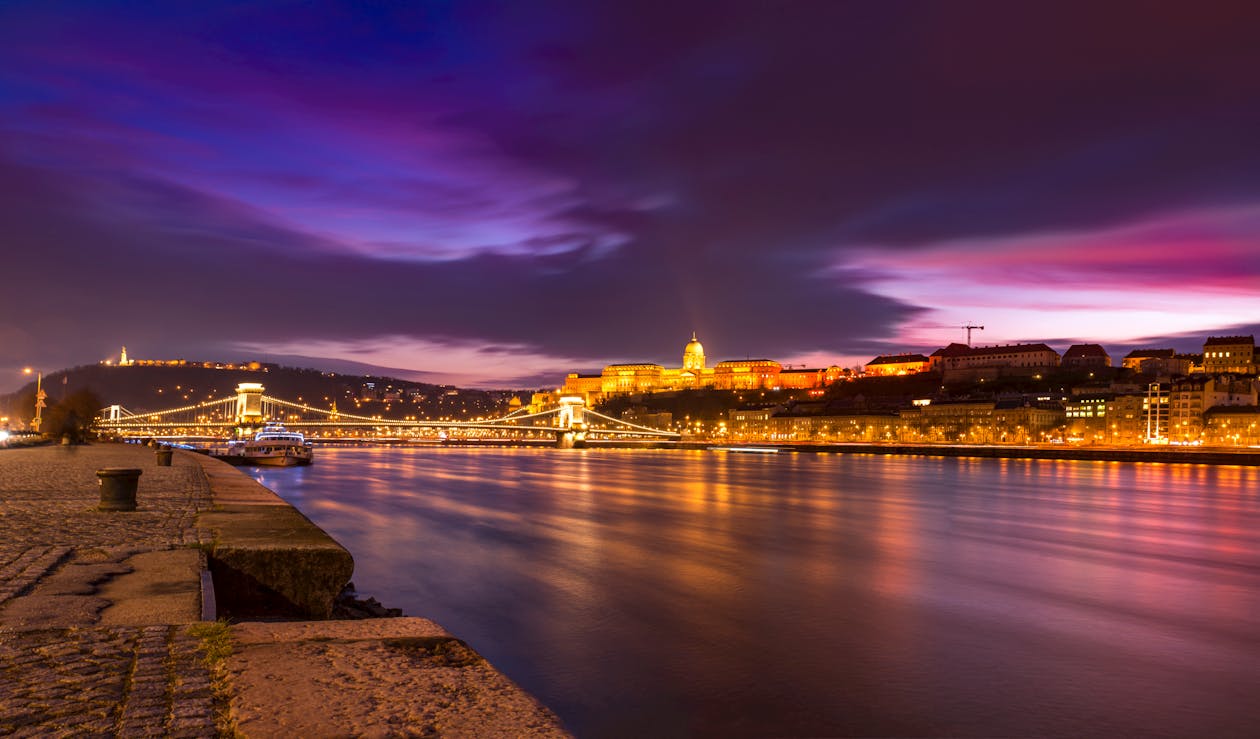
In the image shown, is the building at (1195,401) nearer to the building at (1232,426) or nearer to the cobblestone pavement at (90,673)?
the building at (1232,426)

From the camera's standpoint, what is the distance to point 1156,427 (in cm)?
10906

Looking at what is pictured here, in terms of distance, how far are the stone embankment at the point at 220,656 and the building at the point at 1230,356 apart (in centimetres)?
14787

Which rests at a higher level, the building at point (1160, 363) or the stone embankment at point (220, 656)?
the building at point (1160, 363)

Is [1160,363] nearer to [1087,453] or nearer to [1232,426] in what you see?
[1232,426]

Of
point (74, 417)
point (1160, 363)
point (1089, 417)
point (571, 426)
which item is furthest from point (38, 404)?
point (1160, 363)

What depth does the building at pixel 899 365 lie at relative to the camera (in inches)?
7176

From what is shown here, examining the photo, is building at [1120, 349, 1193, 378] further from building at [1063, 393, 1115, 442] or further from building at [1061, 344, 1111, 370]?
building at [1063, 393, 1115, 442]

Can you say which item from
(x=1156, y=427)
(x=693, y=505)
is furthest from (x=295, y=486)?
(x=1156, y=427)

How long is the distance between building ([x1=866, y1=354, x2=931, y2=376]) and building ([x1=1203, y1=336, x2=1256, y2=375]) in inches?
2087

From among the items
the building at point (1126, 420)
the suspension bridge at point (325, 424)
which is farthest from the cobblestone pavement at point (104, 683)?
the building at point (1126, 420)

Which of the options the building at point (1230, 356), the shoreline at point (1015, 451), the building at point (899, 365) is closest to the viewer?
the shoreline at point (1015, 451)

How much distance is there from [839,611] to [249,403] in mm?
96475

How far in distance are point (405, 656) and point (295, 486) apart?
36.5 metres

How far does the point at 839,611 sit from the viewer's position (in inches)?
485
